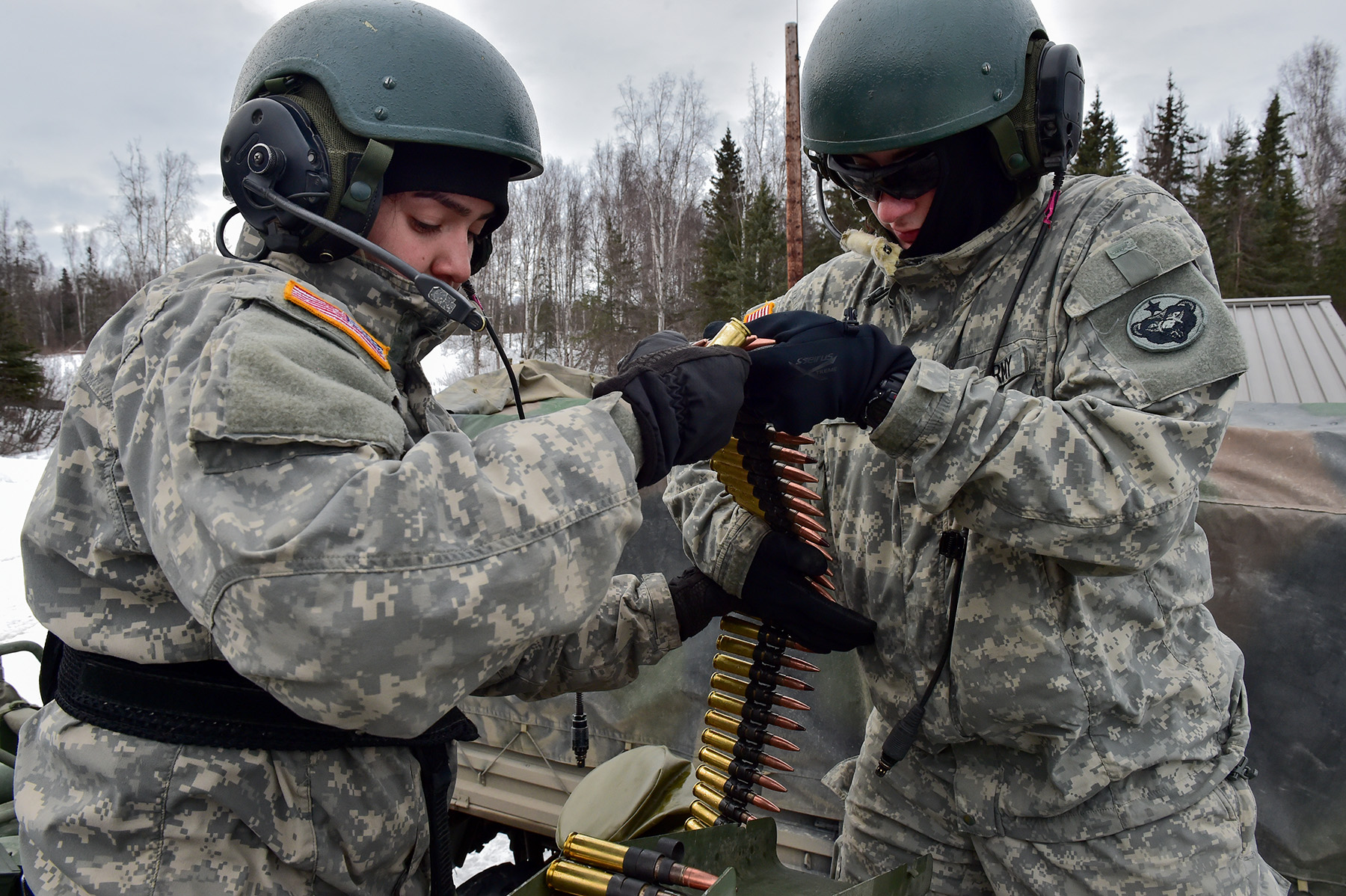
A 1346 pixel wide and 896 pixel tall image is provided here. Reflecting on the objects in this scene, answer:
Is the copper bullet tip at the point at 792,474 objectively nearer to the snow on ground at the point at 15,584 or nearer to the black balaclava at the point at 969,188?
the black balaclava at the point at 969,188

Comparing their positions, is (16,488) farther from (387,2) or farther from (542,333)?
(542,333)

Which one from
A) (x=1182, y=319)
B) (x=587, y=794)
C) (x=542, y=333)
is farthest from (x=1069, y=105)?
(x=542, y=333)

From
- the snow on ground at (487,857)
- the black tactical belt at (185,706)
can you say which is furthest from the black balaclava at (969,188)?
the snow on ground at (487,857)

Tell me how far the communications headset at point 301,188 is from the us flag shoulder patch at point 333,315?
17 cm

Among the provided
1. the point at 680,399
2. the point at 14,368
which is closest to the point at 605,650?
the point at 680,399

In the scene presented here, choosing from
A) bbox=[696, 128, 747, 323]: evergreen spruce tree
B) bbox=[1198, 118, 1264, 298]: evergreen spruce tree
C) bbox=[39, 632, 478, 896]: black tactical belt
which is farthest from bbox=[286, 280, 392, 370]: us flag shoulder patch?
bbox=[1198, 118, 1264, 298]: evergreen spruce tree

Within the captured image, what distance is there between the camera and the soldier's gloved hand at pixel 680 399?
1.81 meters

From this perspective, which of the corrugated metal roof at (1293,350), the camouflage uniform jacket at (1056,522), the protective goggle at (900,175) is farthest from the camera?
the corrugated metal roof at (1293,350)

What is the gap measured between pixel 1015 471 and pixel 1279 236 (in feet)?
124

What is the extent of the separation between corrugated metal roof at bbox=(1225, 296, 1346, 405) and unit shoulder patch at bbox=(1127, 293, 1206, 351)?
7022mm

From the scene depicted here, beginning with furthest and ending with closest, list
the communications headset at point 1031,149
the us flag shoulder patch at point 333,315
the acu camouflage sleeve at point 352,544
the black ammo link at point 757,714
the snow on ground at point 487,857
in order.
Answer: the snow on ground at point 487,857 → the black ammo link at point 757,714 → the communications headset at point 1031,149 → the us flag shoulder patch at point 333,315 → the acu camouflage sleeve at point 352,544

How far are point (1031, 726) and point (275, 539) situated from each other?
187cm

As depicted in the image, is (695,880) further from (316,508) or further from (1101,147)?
(1101,147)

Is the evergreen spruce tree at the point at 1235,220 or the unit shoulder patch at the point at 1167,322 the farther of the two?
the evergreen spruce tree at the point at 1235,220
